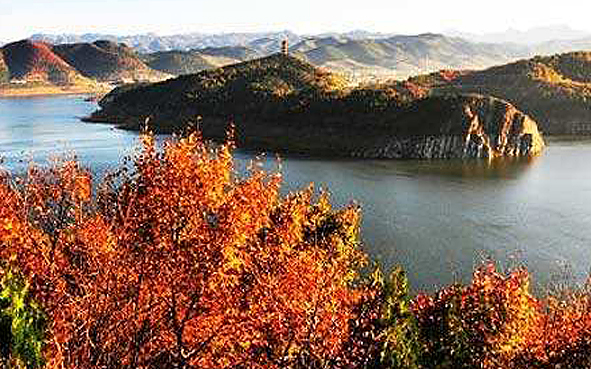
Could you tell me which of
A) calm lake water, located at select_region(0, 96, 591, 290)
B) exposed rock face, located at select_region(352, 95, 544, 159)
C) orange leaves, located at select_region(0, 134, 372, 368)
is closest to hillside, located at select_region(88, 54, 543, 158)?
exposed rock face, located at select_region(352, 95, 544, 159)

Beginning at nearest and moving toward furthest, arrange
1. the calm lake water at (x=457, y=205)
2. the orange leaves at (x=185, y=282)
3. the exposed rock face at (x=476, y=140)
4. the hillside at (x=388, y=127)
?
the orange leaves at (x=185, y=282) < the calm lake water at (x=457, y=205) < the exposed rock face at (x=476, y=140) < the hillside at (x=388, y=127)

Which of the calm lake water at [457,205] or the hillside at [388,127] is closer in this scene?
the calm lake water at [457,205]

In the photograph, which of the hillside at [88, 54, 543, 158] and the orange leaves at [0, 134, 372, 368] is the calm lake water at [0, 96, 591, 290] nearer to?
the hillside at [88, 54, 543, 158]

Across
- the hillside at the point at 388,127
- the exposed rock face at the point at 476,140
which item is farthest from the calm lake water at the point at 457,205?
the hillside at the point at 388,127

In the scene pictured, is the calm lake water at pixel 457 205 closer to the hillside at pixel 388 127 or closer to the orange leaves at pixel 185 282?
the hillside at pixel 388 127

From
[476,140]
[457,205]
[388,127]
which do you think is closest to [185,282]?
[457,205]
